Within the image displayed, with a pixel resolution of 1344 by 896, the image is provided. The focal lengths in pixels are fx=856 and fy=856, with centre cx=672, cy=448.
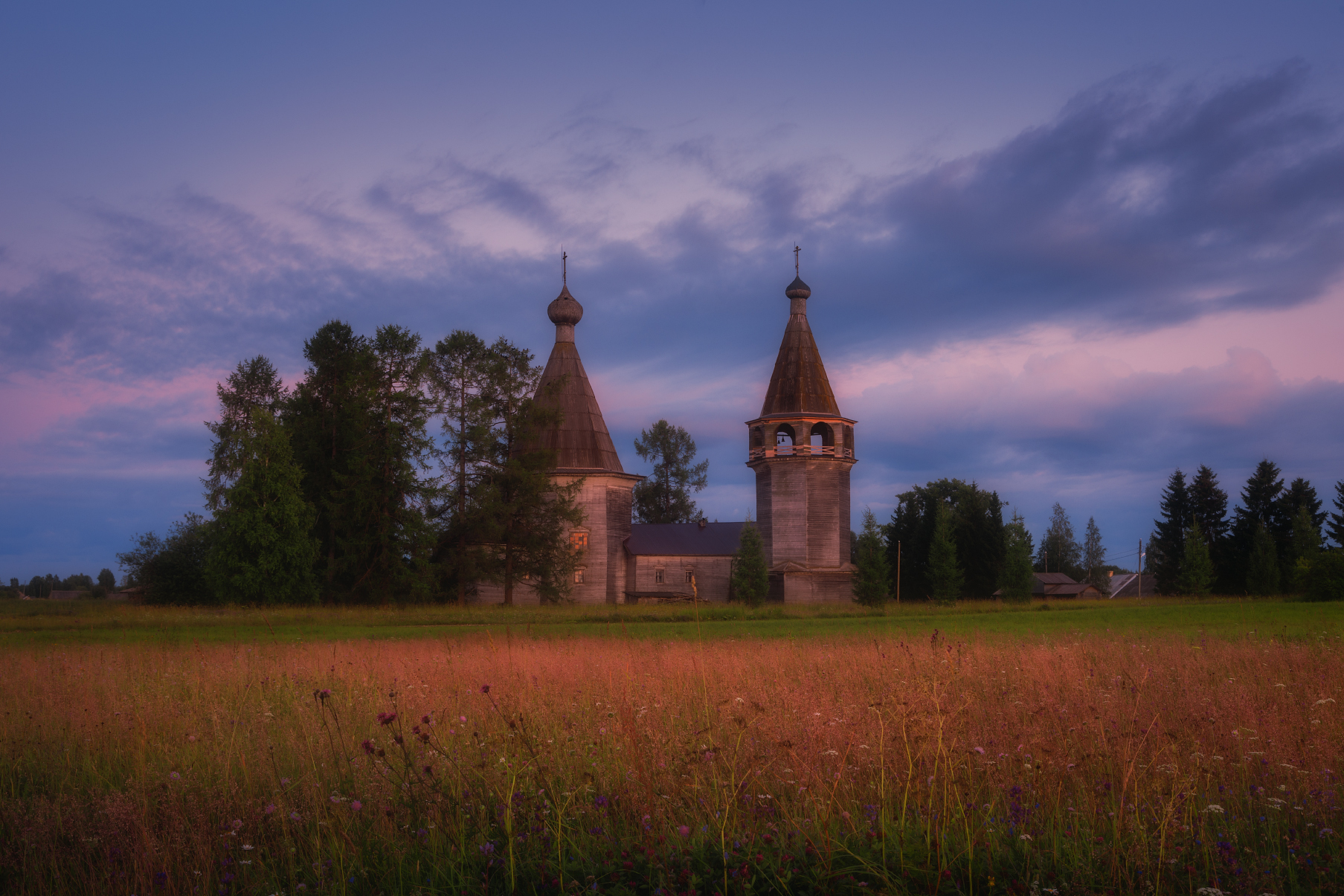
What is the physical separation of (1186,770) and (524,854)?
3644 mm

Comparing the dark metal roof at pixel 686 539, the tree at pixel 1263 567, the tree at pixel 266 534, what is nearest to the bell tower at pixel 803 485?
the dark metal roof at pixel 686 539

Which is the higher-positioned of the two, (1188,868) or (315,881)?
(1188,868)

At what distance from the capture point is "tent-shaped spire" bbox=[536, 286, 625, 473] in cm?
4378

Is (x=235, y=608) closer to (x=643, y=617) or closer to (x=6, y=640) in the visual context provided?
(x=6, y=640)

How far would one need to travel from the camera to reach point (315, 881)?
3.74 metres

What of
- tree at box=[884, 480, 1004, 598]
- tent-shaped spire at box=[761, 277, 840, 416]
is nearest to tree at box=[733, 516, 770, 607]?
tent-shaped spire at box=[761, 277, 840, 416]

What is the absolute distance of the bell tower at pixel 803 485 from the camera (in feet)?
144

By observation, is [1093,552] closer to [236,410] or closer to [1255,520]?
[1255,520]

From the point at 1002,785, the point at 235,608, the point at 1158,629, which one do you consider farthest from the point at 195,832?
Result: the point at 235,608

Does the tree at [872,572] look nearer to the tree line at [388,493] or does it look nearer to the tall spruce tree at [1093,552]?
the tree line at [388,493]

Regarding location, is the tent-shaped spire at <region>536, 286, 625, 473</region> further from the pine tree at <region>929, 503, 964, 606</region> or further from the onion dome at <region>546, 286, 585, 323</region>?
the pine tree at <region>929, 503, 964, 606</region>

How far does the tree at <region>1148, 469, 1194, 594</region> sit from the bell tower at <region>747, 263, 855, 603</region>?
29.4 meters

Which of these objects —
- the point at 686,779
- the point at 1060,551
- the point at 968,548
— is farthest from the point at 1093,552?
the point at 686,779

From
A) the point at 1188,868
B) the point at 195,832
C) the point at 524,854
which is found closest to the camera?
the point at 1188,868
